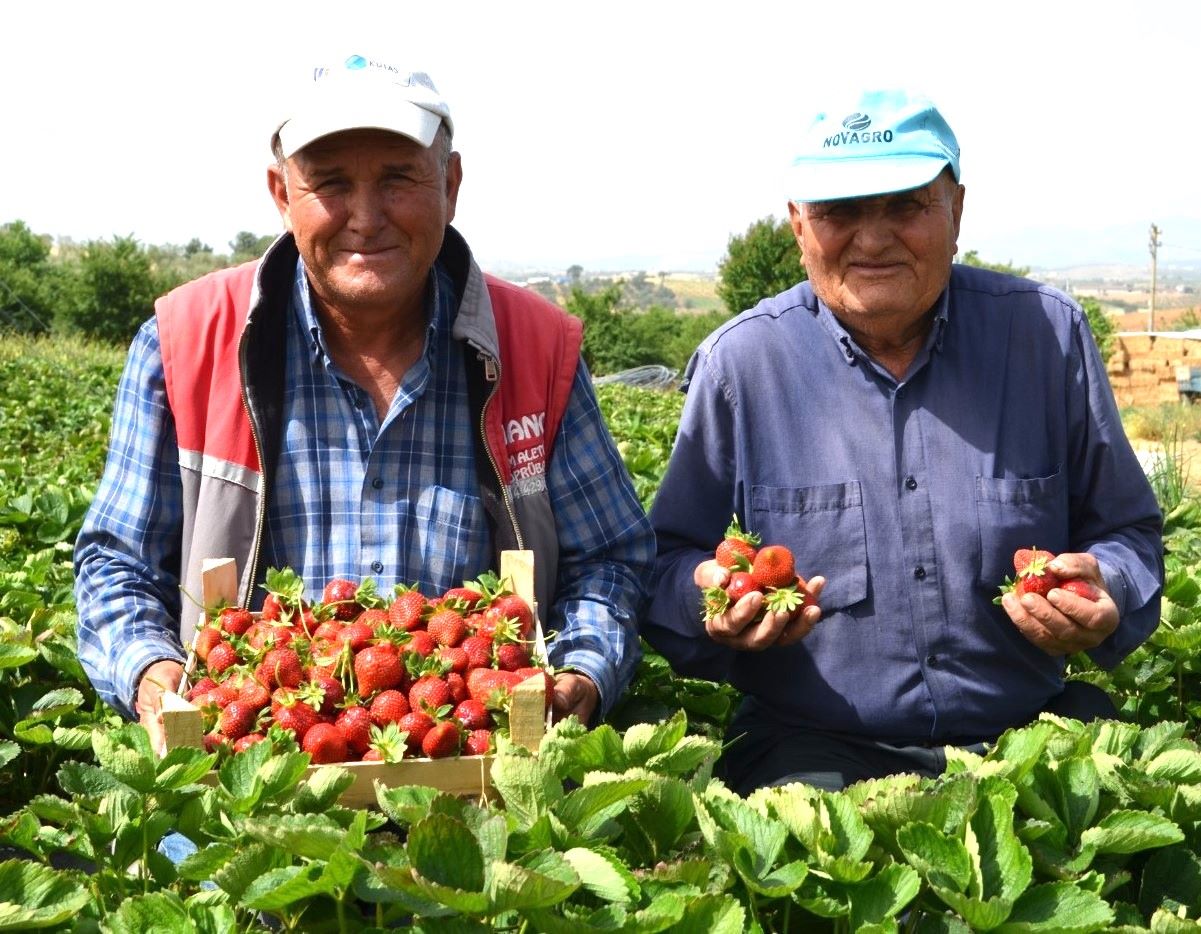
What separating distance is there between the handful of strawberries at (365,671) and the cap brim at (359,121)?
2.87 feet

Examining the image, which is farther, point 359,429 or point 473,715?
point 359,429

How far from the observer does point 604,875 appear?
5.31ft

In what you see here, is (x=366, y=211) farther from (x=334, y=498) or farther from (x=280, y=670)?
(x=280, y=670)

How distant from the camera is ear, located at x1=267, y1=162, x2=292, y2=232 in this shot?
299cm

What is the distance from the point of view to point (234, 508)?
2920mm

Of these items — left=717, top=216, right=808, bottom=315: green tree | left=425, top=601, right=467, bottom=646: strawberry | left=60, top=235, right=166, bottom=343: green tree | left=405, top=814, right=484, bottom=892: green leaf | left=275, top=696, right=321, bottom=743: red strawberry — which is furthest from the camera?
left=717, top=216, right=808, bottom=315: green tree

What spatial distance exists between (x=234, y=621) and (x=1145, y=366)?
36823mm

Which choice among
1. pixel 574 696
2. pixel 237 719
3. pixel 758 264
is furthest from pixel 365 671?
pixel 758 264

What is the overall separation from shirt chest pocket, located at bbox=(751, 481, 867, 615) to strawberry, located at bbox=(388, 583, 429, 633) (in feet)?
2.92

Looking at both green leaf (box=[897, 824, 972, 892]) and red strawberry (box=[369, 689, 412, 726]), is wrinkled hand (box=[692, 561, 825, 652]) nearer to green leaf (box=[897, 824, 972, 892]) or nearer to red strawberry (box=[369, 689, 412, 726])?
red strawberry (box=[369, 689, 412, 726])

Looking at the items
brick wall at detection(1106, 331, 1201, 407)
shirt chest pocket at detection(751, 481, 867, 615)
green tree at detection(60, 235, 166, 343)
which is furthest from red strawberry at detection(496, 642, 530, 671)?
green tree at detection(60, 235, 166, 343)

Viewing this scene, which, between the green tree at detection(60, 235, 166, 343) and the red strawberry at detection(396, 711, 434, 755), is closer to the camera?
the red strawberry at detection(396, 711, 434, 755)

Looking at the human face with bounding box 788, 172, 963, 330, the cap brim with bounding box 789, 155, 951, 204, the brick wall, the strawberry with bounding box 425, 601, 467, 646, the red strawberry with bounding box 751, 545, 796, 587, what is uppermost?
the cap brim with bounding box 789, 155, 951, 204

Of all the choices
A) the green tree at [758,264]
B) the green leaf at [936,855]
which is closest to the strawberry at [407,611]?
the green leaf at [936,855]
